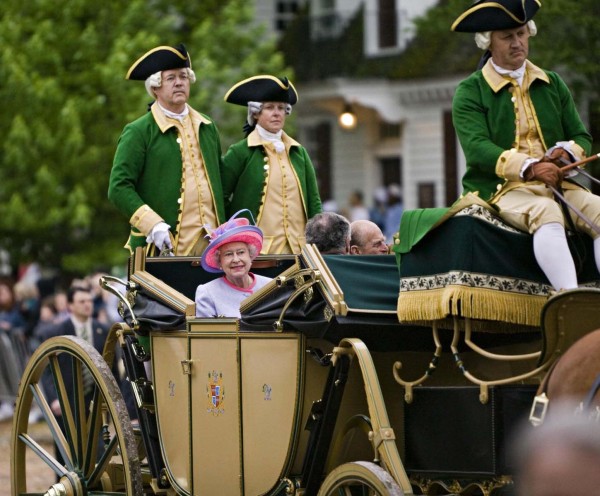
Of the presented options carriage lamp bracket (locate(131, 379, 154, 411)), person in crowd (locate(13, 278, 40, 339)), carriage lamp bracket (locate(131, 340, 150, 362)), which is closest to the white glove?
carriage lamp bracket (locate(131, 340, 150, 362))

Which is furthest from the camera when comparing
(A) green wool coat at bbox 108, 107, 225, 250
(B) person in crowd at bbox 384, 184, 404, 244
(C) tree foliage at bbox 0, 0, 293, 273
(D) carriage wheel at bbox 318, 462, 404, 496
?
(B) person in crowd at bbox 384, 184, 404, 244

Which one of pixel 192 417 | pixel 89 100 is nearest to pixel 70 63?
pixel 89 100

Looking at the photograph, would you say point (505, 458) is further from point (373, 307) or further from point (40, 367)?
point (40, 367)

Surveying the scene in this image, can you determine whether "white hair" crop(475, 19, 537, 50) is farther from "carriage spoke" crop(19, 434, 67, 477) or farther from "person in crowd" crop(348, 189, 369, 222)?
"person in crowd" crop(348, 189, 369, 222)

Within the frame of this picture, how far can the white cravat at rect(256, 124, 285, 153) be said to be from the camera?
7.79m

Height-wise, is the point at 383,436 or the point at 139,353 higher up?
the point at 139,353

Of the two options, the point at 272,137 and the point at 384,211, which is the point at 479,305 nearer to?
the point at 272,137

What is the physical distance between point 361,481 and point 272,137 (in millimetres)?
2866

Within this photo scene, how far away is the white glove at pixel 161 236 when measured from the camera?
281 inches

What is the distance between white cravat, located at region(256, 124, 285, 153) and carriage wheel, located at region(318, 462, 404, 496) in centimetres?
248

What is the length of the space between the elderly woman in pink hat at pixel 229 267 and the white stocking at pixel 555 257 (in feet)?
5.34

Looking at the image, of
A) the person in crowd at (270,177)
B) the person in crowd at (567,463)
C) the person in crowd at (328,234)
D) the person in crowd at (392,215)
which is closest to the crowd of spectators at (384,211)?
the person in crowd at (392,215)

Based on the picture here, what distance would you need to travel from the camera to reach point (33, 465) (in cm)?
1278

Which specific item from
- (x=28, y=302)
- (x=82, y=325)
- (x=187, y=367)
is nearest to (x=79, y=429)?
(x=187, y=367)
